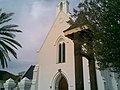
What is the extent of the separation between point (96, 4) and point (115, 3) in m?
0.90

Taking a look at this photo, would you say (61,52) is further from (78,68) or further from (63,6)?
(78,68)

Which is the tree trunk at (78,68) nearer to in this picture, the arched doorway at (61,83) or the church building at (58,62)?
the church building at (58,62)

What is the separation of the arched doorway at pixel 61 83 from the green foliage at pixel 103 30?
575 inches

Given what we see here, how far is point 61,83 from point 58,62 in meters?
2.35

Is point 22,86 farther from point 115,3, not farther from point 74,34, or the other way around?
point 115,3

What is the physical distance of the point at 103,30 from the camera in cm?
697

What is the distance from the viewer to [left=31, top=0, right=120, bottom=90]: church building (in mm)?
20984

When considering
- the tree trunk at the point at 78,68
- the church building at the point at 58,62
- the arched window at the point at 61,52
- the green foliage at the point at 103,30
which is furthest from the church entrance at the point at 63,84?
the green foliage at the point at 103,30

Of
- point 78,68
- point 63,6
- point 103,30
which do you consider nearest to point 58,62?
point 63,6

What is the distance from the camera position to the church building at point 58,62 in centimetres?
2098

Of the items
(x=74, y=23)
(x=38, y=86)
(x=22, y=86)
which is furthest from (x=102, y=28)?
(x=38, y=86)

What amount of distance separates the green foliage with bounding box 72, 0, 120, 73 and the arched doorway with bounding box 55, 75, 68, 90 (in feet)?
47.9

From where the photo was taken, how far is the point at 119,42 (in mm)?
6508

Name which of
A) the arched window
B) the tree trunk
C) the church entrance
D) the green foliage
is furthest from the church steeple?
the green foliage
